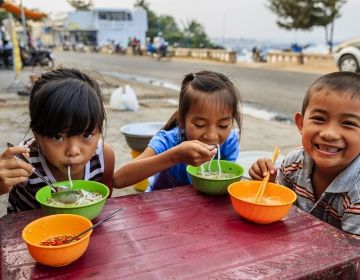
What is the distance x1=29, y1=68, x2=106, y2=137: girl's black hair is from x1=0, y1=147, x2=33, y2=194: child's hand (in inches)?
9.3

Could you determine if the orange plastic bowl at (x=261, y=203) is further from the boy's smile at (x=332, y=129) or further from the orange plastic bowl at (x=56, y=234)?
the orange plastic bowl at (x=56, y=234)

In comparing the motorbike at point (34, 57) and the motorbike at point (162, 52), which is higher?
the motorbike at point (162, 52)

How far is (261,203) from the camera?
1.30 m

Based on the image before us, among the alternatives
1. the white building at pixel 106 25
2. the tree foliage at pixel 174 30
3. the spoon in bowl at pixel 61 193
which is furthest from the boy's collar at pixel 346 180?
the white building at pixel 106 25

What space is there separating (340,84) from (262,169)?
0.49m

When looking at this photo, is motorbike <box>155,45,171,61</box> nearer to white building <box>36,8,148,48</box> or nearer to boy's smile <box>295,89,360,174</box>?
boy's smile <box>295,89,360,174</box>

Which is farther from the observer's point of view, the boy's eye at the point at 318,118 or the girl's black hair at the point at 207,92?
the girl's black hair at the point at 207,92

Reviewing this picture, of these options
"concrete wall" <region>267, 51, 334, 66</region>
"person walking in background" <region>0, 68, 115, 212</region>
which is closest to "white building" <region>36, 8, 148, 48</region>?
"concrete wall" <region>267, 51, 334, 66</region>

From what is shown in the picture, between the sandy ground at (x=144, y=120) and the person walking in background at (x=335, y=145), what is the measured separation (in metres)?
2.14

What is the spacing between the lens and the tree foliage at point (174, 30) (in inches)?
1740

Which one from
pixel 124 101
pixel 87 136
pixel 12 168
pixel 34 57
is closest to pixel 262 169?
pixel 87 136

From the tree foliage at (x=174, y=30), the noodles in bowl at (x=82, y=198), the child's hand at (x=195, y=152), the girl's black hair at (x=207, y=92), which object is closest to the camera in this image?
the noodles in bowl at (x=82, y=198)

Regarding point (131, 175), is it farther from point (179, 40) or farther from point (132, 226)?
point (179, 40)

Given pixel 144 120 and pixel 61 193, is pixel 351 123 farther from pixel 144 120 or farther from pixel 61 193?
pixel 144 120
